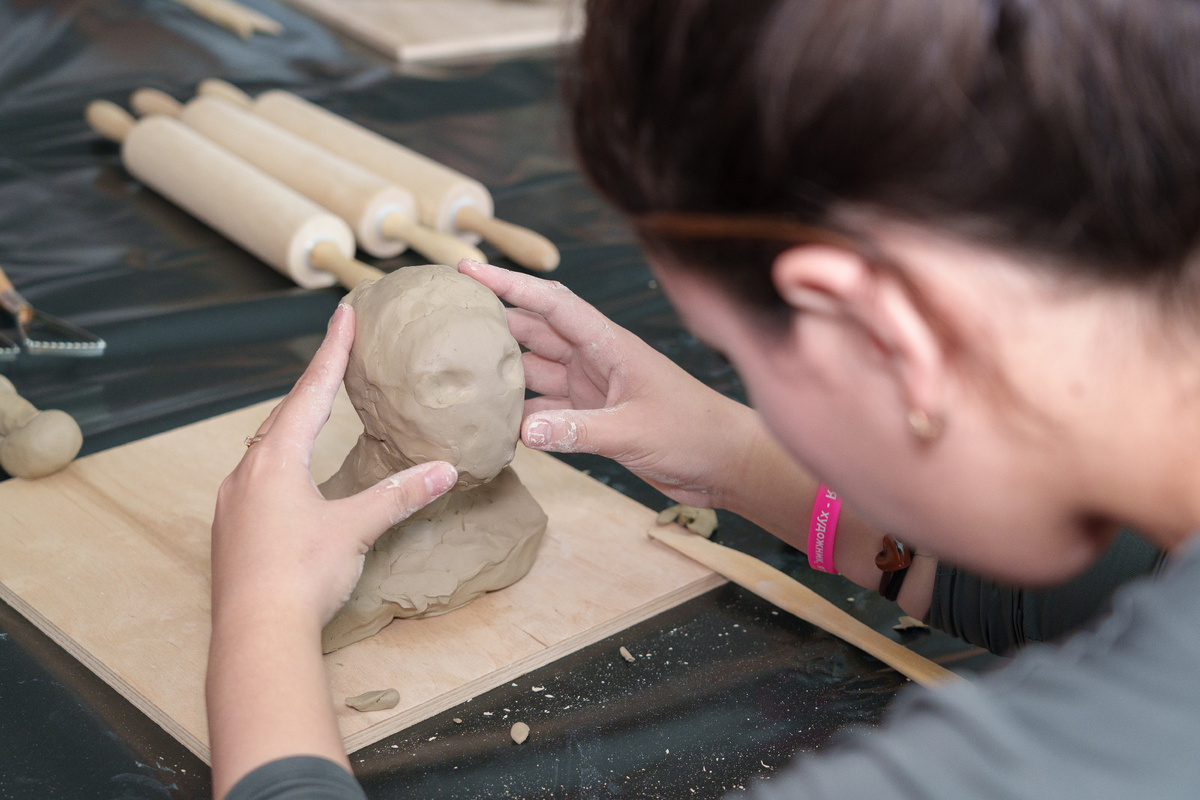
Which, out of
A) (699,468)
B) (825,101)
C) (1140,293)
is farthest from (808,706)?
A: (825,101)

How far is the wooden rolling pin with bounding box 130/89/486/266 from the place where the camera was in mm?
3055

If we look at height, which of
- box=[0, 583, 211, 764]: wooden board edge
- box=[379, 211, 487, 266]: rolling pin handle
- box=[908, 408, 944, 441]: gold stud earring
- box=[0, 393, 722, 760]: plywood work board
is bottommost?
box=[0, 583, 211, 764]: wooden board edge

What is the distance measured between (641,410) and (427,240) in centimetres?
144

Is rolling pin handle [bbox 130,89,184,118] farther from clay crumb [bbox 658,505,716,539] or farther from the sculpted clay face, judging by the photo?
clay crumb [bbox 658,505,716,539]

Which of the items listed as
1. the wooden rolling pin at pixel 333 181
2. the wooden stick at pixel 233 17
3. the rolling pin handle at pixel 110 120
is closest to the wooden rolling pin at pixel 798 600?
the wooden rolling pin at pixel 333 181

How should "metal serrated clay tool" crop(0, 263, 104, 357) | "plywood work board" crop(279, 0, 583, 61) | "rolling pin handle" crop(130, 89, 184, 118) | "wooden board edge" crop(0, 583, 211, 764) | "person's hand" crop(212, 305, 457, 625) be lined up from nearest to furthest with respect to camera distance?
1. "person's hand" crop(212, 305, 457, 625)
2. "wooden board edge" crop(0, 583, 211, 764)
3. "metal serrated clay tool" crop(0, 263, 104, 357)
4. "rolling pin handle" crop(130, 89, 184, 118)
5. "plywood work board" crop(279, 0, 583, 61)

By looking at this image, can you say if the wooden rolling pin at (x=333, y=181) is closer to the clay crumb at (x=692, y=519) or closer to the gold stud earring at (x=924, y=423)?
the clay crumb at (x=692, y=519)

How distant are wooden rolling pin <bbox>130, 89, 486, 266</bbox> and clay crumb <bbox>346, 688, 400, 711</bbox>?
157 cm

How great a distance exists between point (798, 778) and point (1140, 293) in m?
0.49

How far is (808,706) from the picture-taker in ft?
5.62

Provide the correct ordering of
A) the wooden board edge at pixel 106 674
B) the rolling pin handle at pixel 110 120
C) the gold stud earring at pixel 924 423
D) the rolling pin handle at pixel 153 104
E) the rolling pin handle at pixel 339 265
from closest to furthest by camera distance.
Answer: the gold stud earring at pixel 924 423, the wooden board edge at pixel 106 674, the rolling pin handle at pixel 339 265, the rolling pin handle at pixel 110 120, the rolling pin handle at pixel 153 104

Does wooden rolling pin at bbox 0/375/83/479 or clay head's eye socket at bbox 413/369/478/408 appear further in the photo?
wooden rolling pin at bbox 0/375/83/479

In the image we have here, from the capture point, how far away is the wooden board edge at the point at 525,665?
161 cm

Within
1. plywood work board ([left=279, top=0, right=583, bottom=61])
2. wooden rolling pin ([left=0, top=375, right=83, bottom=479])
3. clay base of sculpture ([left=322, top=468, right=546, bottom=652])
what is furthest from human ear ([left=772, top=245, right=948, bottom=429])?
plywood work board ([left=279, top=0, right=583, bottom=61])
